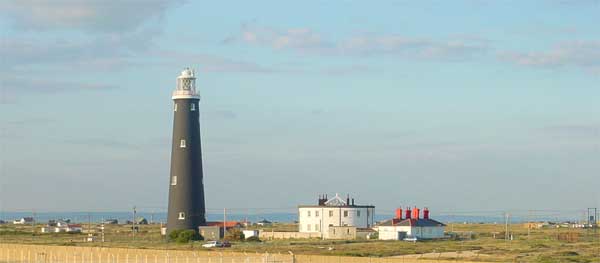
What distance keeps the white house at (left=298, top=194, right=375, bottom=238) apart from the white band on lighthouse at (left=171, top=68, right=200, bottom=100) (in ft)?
50.9

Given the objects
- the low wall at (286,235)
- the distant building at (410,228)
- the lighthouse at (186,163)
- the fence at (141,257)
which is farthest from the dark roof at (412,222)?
the fence at (141,257)

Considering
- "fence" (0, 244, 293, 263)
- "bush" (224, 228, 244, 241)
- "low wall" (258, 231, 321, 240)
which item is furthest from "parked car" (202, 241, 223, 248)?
"low wall" (258, 231, 321, 240)

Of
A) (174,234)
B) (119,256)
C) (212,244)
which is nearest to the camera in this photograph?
(119,256)

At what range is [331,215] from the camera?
8669 cm

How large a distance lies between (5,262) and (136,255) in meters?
7.37

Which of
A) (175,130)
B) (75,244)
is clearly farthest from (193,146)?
(75,244)

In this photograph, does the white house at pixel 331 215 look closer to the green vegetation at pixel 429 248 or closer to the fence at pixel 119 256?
the green vegetation at pixel 429 248

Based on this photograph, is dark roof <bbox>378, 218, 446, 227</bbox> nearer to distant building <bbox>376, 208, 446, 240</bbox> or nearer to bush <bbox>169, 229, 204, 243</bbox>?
distant building <bbox>376, 208, 446, 240</bbox>

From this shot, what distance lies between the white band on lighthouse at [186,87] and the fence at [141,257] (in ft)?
40.4

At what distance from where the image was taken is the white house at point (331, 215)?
8669 cm

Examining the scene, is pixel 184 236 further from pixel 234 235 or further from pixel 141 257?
pixel 141 257

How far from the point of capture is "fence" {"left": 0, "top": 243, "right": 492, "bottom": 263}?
57.1 m

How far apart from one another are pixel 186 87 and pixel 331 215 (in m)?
16.4

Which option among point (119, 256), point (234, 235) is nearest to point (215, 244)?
→ point (119, 256)
